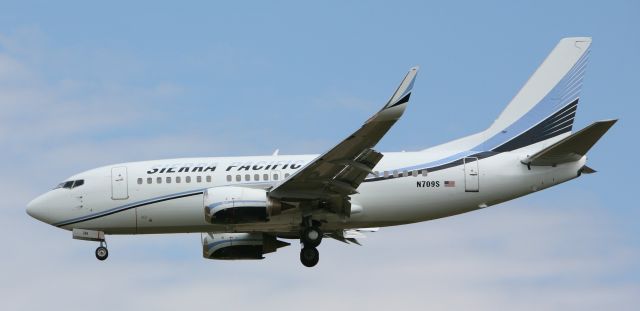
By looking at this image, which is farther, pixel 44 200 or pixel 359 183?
pixel 44 200

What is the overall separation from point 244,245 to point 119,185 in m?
5.98

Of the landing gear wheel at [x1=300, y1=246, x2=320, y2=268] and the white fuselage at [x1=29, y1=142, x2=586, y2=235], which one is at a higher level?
the white fuselage at [x1=29, y1=142, x2=586, y2=235]

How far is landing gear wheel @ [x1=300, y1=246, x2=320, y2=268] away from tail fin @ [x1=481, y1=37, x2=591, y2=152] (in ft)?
23.8

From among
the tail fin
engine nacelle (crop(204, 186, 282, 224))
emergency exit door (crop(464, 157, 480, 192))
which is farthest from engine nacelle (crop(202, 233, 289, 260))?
the tail fin

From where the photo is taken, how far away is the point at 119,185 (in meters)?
51.5

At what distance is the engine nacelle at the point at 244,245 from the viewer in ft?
179

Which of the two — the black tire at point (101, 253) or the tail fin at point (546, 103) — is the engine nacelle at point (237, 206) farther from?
the tail fin at point (546, 103)

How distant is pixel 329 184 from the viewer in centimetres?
4894

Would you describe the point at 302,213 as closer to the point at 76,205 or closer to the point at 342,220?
the point at 342,220

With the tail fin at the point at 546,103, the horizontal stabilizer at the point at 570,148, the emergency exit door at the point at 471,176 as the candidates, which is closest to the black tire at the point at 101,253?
the emergency exit door at the point at 471,176

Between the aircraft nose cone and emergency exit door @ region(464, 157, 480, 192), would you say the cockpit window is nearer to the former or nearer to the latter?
the aircraft nose cone

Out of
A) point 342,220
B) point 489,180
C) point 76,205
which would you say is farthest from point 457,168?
point 76,205

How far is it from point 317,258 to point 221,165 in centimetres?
489

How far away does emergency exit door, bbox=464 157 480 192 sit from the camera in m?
50.2
